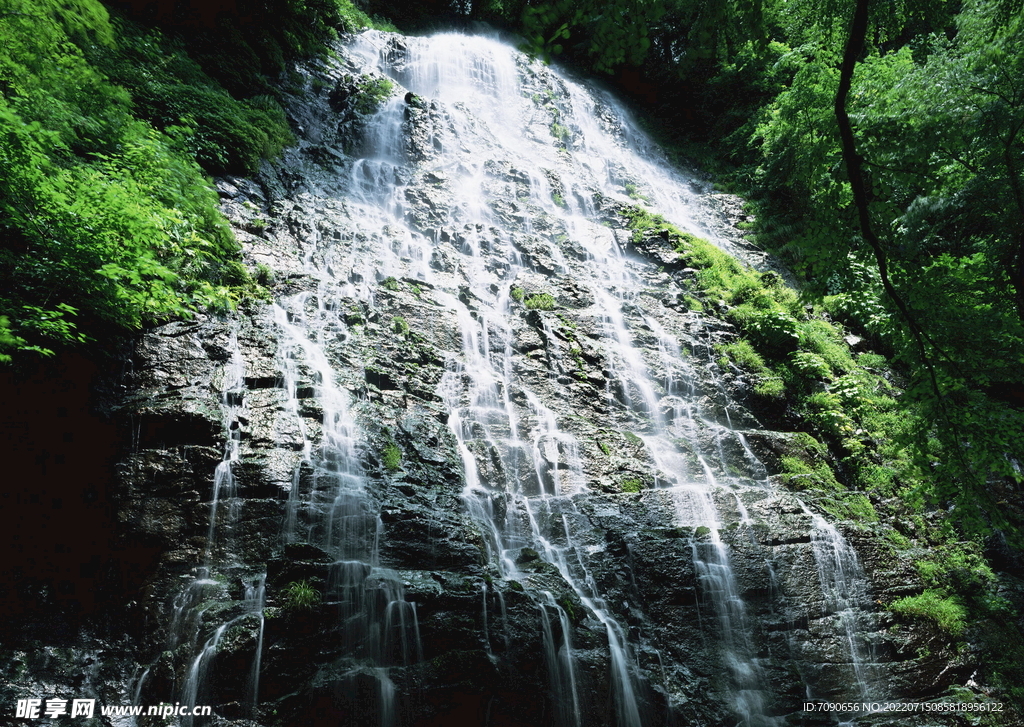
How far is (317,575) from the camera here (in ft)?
16.9

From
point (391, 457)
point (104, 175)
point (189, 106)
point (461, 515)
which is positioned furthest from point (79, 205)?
point (189, 106)

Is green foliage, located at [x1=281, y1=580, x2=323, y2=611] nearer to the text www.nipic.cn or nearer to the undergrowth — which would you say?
the text www.nipic.cn

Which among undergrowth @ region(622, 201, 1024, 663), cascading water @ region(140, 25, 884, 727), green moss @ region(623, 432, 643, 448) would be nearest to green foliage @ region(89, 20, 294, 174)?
cascading water @ region(140, 25, 884, 727)

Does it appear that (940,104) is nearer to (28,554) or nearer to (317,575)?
(317,575)

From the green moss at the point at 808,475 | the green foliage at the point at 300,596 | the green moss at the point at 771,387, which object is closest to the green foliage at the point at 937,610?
the green moss at the point at 808,475

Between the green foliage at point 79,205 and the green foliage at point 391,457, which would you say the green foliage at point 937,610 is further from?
the green foliage at point 79,205

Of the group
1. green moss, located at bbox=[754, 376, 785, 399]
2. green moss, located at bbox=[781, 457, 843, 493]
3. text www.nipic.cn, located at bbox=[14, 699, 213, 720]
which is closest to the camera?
text www.nipic.cn, located at bbox=[14, 699, 213, 720]

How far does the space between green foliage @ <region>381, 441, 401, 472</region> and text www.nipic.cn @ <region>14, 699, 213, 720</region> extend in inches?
118

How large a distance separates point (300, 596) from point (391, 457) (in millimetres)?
2225

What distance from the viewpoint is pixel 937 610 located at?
6.48m

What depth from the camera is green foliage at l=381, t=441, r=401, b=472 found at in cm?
678

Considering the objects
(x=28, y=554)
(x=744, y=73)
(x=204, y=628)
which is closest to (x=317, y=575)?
(x=204, y=628)

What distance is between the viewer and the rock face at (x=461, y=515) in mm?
4824

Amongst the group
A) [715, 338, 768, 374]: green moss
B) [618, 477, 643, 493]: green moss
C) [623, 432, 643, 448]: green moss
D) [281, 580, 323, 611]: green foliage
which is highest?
[715, 338, 768, 374]: green moss
